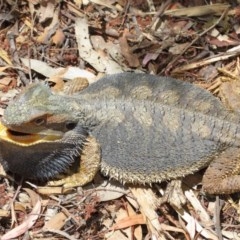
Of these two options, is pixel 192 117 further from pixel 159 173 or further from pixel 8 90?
pixel 8 90

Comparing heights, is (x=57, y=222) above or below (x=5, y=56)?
below

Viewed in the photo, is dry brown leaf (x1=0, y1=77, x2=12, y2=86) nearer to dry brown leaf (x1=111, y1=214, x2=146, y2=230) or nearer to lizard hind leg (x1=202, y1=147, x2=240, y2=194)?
dry brown leaf (x1=111, y1=214, x2=146, y2=230)

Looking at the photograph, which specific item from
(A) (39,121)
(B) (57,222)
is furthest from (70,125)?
(B) (57,222)

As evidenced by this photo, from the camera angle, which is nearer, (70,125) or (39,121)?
(39,121)

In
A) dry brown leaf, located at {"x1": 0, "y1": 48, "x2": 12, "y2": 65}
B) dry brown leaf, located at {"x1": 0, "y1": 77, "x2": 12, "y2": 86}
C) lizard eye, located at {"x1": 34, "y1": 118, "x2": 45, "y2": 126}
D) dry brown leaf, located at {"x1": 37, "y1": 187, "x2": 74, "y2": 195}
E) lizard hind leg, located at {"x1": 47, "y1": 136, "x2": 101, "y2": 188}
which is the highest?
lizard eye, located at {"x1": 34, "y1": 118, "x2": 45, "y2": 126}

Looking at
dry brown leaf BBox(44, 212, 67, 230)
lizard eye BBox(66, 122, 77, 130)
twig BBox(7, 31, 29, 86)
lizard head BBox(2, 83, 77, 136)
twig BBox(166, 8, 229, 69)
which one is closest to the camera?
lizard head BBox(2, 83, 77, 136)

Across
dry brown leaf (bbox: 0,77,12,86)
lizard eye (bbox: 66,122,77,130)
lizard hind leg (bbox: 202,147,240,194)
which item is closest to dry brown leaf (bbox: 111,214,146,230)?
lizard hind leg (bbox: 202,147,240,194)

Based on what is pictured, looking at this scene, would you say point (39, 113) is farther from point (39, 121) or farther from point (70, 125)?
point (70, 125)
